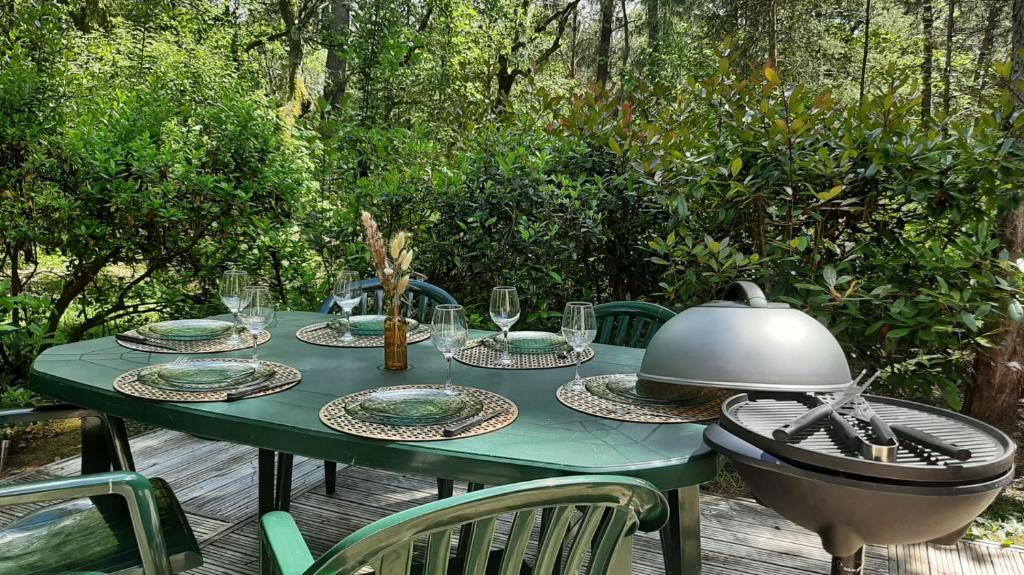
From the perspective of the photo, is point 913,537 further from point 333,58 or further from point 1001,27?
point 1001,27

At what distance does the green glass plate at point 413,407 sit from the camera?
1392 mm

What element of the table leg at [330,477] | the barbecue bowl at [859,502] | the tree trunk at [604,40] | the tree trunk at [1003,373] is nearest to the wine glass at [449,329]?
the barbecue bowl at [859,502]

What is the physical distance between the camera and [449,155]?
4.82m

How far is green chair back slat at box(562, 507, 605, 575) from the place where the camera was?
0.95 metres

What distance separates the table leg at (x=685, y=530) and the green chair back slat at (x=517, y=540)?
2.17 ft

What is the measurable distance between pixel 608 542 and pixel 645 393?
63 centimetres

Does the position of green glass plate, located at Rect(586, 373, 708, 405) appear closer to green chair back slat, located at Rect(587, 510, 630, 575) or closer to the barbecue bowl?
the barbecue bowl

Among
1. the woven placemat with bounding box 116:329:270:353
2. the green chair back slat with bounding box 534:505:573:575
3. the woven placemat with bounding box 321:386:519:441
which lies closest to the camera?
the green chair back slat with bounding box 534:505:573:575

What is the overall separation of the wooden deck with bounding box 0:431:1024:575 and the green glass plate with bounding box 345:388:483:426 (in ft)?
3.67

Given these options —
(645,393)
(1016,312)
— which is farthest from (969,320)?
(645,393)

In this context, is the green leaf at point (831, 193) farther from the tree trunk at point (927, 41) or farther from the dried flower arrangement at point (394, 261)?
the tree trunk at point (927, 41)

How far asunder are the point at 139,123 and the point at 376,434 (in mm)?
3078

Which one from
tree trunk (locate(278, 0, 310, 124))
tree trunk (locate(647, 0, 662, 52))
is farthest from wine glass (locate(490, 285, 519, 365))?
tree trunk (locate(647, 0, 662, 52))

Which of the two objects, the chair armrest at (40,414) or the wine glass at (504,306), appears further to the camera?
the wine glass at (504,306)
